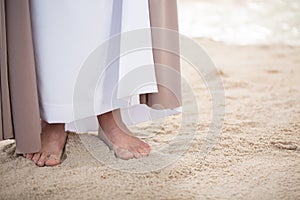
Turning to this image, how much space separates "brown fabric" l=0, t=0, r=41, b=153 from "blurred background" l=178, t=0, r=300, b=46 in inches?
72.0

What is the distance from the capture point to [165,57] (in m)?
1.87

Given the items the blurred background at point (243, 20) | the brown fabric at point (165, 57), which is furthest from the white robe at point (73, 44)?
the blurred background at point (243, 20)

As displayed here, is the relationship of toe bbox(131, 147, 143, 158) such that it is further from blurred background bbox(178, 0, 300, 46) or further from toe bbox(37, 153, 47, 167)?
blurred background bbox(178, 0, 300, 46)

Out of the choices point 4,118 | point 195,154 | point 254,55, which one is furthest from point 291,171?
point 254,55

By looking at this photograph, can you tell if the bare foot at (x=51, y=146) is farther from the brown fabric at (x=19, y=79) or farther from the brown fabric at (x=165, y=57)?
the brown fabric at (x=165, y=57)

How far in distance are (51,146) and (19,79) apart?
1.02 ft

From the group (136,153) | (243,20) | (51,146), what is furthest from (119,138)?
(243,20)

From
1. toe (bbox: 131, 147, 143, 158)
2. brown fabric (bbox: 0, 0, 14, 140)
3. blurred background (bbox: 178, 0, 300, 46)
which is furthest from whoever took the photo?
blurred background (bbox: 178, 0, 300, 46)

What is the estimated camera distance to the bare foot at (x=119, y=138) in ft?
6.28

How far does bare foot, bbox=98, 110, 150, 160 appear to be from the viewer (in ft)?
6.28

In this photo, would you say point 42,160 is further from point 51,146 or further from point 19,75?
point 19,75

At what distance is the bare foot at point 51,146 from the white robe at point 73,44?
0.33 feet

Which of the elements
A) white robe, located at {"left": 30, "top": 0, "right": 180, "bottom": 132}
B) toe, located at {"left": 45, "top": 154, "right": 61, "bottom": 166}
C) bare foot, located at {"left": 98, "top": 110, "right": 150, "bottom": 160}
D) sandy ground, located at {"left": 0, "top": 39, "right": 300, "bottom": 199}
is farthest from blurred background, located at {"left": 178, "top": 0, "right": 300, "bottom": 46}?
toe, located at {"left": 45, "top": 154, "right": 61, "bottom": 166}

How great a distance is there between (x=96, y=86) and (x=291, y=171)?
2.17 ft
